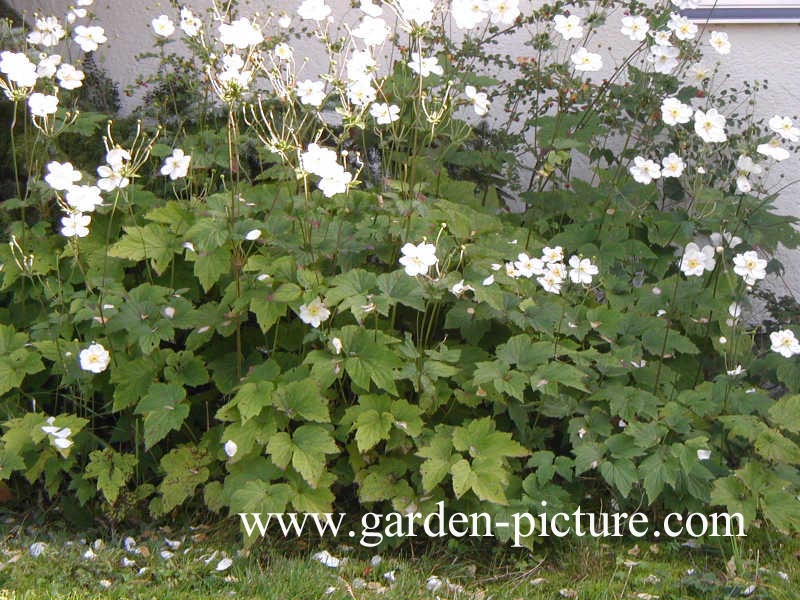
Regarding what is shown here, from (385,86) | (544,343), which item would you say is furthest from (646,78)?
(544,343)

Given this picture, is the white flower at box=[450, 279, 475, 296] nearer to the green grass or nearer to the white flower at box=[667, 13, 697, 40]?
the green grass

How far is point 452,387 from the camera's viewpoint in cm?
314

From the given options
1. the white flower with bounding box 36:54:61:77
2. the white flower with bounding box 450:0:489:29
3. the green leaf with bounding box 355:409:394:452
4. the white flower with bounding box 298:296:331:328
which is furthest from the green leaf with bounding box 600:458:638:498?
the white flower with bounding box 36:54:61:77

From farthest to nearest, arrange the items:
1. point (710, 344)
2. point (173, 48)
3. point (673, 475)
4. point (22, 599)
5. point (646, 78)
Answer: point (173, 48), point (646, 78), point (710, 344), point (673, 475), point (22, 599)

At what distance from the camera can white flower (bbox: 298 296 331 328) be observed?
2.86 metres

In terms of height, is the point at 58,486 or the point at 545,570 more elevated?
the point at 58,486

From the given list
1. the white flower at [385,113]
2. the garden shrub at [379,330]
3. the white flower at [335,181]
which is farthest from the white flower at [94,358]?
the white flower at [385,113]

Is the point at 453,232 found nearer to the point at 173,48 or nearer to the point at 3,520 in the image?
the point at 3,520

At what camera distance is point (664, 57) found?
3.67 metres

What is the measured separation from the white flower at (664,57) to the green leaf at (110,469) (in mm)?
2419

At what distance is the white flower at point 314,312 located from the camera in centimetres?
286

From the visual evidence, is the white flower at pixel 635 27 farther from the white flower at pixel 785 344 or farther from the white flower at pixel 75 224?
the white flower at pixel 75 224

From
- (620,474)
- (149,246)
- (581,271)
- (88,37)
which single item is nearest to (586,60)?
(581,271)

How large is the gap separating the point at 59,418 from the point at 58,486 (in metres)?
0.31
